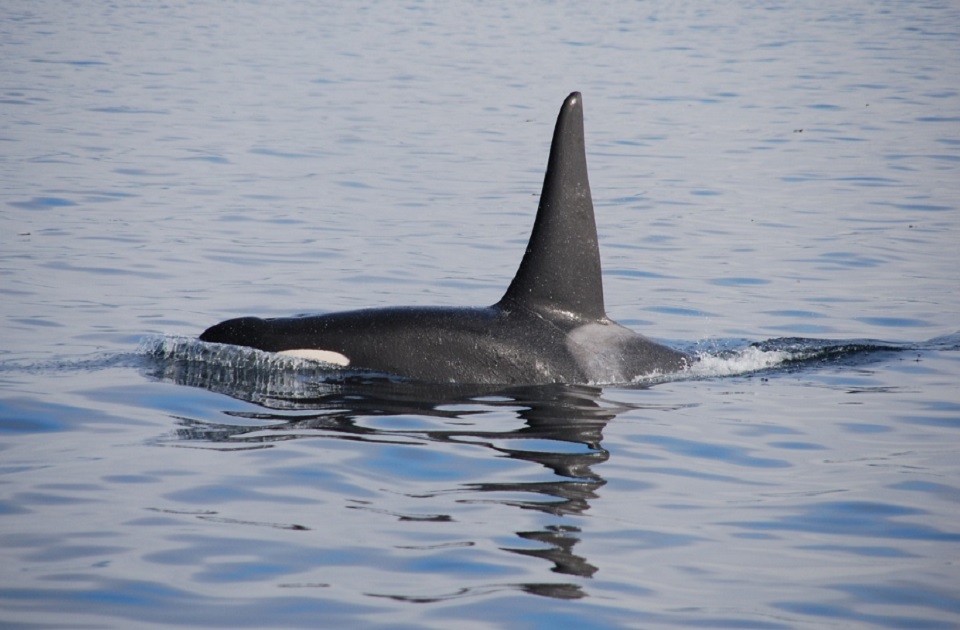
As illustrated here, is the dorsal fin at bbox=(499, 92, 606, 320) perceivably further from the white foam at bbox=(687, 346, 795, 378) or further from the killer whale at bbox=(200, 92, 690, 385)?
the white foam at bbox=(687, 346, 795, 378)

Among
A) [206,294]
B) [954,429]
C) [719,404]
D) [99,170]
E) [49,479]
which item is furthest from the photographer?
[99,170]

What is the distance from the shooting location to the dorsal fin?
9.89 m

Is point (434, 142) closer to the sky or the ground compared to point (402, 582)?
closer to the sky

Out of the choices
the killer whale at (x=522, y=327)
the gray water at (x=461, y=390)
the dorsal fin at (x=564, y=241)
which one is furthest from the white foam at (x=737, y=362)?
the dorsal fin at (x=564, y=241)

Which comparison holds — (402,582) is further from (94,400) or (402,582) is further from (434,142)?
(434,142)

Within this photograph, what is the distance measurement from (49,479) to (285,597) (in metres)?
2.23

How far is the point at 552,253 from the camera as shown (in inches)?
395

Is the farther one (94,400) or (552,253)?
(552,253)

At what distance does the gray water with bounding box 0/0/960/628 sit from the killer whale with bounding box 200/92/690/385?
0.25 m

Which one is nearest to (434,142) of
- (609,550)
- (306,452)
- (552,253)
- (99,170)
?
(99,170)

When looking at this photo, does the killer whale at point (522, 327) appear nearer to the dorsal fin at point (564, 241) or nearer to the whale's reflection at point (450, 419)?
the dorsal fin at point (564, 241)

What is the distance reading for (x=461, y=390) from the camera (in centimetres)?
976

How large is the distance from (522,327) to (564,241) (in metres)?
0.72

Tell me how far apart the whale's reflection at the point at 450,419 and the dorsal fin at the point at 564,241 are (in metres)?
0.72
